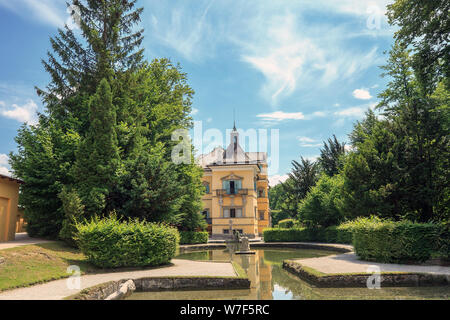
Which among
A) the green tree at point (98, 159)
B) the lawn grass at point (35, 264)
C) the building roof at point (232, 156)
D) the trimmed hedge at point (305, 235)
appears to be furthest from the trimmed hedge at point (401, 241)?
the building roof at point (232, 156)

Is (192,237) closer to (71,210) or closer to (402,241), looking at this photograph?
(71,210)

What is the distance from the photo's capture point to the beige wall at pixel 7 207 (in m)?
17.9

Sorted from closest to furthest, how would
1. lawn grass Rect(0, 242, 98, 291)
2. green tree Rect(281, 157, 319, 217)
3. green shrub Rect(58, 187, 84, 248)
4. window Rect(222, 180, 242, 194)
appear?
lawn grass Rect(0, 242, 98, 291)
green shrub Rect(58, 187, 84, 248)
green tree Rect(281, 157, 319, 217)
window Rect(222, 180, 242, 194)

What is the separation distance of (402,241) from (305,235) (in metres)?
18.2

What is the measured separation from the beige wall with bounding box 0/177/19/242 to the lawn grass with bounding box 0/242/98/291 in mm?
5918

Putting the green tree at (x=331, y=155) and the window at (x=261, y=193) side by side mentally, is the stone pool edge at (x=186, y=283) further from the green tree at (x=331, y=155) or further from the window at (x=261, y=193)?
the window at (x=261, y=193)

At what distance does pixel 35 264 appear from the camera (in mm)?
10977

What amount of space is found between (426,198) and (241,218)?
25959mm

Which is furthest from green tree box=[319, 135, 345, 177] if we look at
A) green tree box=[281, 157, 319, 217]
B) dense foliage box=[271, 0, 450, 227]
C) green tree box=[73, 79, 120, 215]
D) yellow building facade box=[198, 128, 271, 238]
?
green tree box=[73, 79, 120, 215]

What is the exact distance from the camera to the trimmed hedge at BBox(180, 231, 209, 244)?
1141 inches

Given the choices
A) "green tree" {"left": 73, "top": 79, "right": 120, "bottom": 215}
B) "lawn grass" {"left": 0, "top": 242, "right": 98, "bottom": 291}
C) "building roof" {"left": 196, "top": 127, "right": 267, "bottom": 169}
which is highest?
"building roof" {"left": 196, "top": 127, "right": 267, "bottom": 169}

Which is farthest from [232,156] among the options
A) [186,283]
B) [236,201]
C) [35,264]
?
[186,283]

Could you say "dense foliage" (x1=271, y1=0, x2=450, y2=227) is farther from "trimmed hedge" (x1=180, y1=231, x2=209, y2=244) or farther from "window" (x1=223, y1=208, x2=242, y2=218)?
"window" (x1=223, y1=208, x2=242, y2=218)
